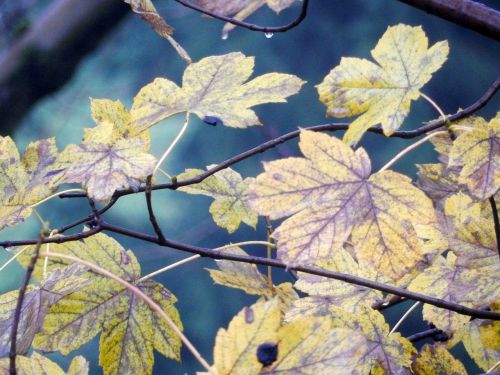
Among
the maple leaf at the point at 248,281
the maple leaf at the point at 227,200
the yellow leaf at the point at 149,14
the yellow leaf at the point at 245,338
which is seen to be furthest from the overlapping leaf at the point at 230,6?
the yellow leaf at the point at 245,338

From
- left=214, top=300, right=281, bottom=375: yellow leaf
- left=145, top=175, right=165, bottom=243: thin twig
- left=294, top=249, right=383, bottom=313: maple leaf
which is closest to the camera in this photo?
left=214, top=300, right=281, bottom=375: yellow leaf

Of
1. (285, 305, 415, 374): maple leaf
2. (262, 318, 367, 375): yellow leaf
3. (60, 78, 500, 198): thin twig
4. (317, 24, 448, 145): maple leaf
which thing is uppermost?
(317, 24, 448, 145): maple leaf

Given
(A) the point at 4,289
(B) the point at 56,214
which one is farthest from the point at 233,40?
(A) the point at 4,289

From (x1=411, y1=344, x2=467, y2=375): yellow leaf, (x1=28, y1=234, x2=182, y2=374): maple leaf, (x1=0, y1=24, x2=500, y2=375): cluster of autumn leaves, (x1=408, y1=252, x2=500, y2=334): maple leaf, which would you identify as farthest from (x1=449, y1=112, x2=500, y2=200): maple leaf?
(x1=28, y1=234, x2=182, y2=374): maple leaf

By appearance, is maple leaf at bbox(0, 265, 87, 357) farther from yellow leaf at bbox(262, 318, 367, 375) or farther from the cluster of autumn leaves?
yellow leaf at bbox(262, 318, 367, 375)

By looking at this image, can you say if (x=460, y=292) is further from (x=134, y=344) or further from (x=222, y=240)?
(x=222, y=240)

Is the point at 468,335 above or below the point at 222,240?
above

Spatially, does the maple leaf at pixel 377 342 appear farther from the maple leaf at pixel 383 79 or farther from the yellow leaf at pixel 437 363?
the maple leaf at pixel 383 79
